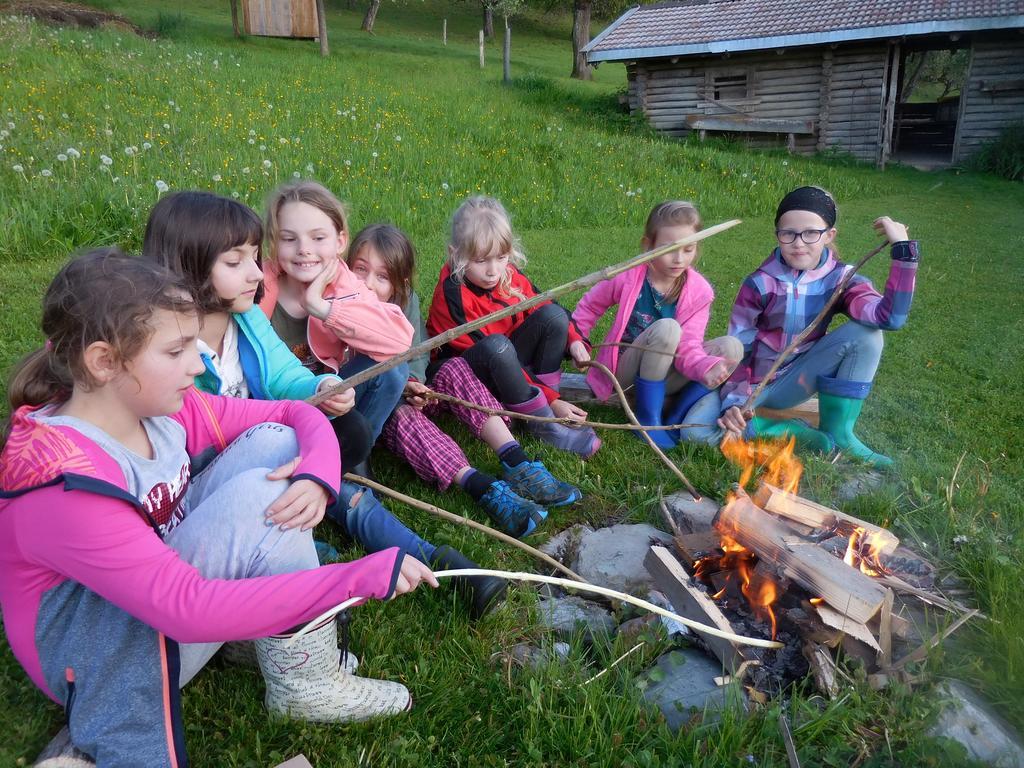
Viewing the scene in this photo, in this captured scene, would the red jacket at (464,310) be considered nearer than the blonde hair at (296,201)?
No

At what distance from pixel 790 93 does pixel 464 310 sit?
14146 millimetres

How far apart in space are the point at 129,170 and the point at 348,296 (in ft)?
16.4

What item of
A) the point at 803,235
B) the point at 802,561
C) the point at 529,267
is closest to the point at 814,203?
the point at 803,235

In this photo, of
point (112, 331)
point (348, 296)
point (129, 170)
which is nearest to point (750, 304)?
point (348, 296)

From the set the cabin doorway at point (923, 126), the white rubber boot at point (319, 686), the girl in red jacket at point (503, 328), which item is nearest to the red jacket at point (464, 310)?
the girl in red jacket at point (503, 328)

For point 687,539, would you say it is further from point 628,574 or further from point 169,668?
point 169,668

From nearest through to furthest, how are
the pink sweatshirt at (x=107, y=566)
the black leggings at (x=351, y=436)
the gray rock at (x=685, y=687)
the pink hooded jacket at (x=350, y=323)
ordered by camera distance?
the pink sweatshirt at (x=107, y=566)
the gray rock at (x=685, y=687)
the black leggings at (x=351, y=436)
the pink hooded jacket at (x=350, y=323)

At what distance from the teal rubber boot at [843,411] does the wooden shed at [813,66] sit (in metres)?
12.9

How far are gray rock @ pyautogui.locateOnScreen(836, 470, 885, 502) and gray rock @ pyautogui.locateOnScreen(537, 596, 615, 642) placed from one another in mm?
1183

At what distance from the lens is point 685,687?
202 cm

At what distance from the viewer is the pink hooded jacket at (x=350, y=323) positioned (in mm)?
2846

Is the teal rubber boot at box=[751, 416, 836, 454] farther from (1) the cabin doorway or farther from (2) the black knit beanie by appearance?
(1) the cabin doorway

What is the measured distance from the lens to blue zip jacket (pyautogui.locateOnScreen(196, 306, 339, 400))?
98.3 inches

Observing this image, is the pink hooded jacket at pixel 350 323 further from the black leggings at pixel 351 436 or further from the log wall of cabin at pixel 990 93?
the log wall of cabin at pixel 990 93
